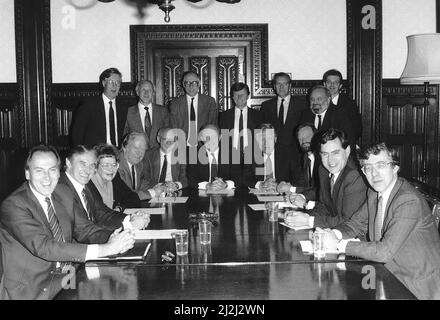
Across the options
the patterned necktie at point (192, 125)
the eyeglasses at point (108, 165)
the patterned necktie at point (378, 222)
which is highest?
the patterned necktie at point (192, 125)

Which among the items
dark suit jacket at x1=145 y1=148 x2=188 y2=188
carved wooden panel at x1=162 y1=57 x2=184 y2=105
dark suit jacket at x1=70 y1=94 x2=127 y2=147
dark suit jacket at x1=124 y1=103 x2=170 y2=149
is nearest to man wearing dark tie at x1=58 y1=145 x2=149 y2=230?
dark suit jacket at x1=145 y1=148 x2=188 y2=188

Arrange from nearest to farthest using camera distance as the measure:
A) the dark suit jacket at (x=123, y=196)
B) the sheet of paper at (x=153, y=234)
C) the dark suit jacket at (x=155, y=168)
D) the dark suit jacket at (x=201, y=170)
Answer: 1. the sheet of paper at (x=153, y=234)
2. the dark suit jacket at (x=123, y=196)
3. the dark suit jacket at (x=155, y=168)
4. the dark suit jacket at (x=201, y=170)

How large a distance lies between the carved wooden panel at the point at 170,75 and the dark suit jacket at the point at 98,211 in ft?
11.2

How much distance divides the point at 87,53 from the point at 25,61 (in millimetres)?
763

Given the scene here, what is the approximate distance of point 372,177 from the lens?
2.59 m

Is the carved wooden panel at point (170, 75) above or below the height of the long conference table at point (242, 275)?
above

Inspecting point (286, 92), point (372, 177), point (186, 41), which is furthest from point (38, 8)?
point (372, 177)

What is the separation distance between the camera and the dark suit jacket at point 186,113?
5844 millimetres

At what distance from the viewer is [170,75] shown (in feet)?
22.0

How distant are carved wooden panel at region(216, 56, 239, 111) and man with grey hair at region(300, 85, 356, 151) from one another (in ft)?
4.76

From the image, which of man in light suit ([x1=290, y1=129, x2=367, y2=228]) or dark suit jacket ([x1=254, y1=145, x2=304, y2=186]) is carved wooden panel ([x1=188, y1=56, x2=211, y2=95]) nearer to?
dark suit jacket ([x1=254, y1=145, x2=304, y2=186])

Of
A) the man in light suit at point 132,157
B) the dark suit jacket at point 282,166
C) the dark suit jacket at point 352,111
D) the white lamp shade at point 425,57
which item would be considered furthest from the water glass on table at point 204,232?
the dark suit jacket at point 352,111

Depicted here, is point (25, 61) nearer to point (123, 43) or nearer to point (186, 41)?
point (123, 43)

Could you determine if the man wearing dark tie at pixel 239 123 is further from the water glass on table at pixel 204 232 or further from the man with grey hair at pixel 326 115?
the water glass on table at pixel 204 232
